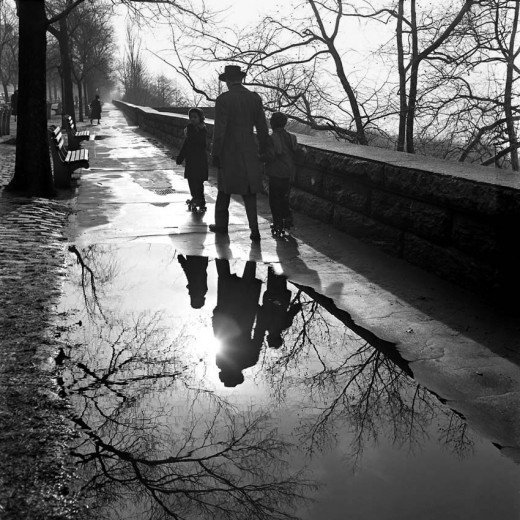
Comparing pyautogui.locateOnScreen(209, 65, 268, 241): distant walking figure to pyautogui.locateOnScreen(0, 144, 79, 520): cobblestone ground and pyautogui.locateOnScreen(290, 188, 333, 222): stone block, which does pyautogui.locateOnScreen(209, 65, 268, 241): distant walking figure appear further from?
pyautogui.locateOnScreen(0, 144, 79, 520): cobblestone ground

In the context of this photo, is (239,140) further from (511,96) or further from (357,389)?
(511,96)

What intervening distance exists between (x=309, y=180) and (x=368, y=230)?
72.1 inches

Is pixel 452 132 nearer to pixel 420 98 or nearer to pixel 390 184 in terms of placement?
pixel 420 98

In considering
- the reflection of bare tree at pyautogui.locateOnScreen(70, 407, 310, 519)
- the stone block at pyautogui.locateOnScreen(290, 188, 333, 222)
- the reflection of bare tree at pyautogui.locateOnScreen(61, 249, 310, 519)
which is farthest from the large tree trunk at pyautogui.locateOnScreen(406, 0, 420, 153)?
the reflection of bare tree at pyautogui.locateOnScreen(70, 407, 310, 519)

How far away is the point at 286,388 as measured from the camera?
3.48 m

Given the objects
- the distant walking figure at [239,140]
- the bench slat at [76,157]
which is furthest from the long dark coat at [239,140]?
the bench slat at [76,157]

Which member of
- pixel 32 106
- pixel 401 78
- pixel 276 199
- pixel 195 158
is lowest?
pixel 276 199

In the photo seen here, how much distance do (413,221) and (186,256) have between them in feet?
7.01

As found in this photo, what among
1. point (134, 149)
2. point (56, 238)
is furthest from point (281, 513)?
point (134, 149)

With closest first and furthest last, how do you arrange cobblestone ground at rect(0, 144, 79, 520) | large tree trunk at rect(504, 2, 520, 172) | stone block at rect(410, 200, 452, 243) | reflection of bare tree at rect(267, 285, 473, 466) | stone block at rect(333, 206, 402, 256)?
cobblestone ground at rect(0, 144, 79, 520), reflection of bare tree at rect(267, 285, 473, 466), stone block at rect(410, 200, 452, 243), stone block at rect(333, 206, 402, 256), large tree trunk at rect(504, 2, 520, 172)

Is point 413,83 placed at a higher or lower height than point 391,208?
higher

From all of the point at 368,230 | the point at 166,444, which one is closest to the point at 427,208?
the point at 368,230

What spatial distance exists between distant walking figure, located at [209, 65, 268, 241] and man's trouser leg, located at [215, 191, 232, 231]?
0.08m

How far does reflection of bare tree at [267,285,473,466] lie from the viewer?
9.87 ft
